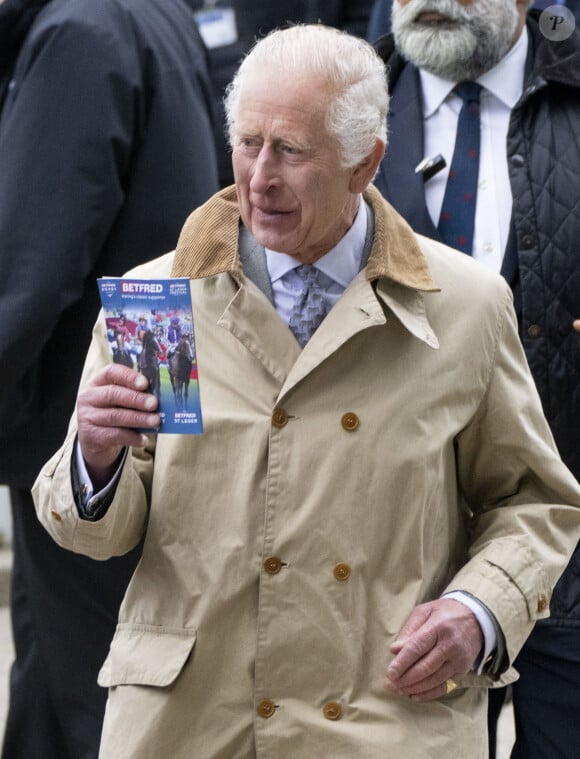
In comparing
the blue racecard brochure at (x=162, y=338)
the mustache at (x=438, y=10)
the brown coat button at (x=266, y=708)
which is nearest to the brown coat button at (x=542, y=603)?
the brown coat button at (x=266, y=708)

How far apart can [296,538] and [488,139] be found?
129 cm

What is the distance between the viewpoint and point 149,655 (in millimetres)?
2934

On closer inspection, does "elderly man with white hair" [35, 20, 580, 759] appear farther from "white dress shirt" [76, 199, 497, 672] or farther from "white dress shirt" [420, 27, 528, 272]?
"white dress shirt" [420, 27, 528, 272]

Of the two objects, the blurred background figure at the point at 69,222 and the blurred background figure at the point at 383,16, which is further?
the blurred background figure at the point at 383,16

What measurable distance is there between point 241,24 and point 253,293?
2575mm

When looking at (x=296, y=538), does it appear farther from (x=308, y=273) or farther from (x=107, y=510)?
(x=308, y=273)

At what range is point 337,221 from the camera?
3037 mm

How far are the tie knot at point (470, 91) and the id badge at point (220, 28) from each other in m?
1.64

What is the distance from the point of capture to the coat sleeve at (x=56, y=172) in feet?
12.8

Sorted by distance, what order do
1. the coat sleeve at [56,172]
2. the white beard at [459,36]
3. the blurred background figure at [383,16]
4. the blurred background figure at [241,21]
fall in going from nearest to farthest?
the white beard at [459,36]
the coat sleeve at [56,172]
the blurred background figure at [383,16]
the blurred background figure at [241,21]

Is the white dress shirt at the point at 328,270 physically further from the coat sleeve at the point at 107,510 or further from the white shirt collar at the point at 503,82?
the white shirt collar at the point at 503,82

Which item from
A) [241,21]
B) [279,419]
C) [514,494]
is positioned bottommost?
[514,494]

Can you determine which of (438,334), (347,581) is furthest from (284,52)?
(347,581)

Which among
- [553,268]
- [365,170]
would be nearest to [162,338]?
[365,170]
